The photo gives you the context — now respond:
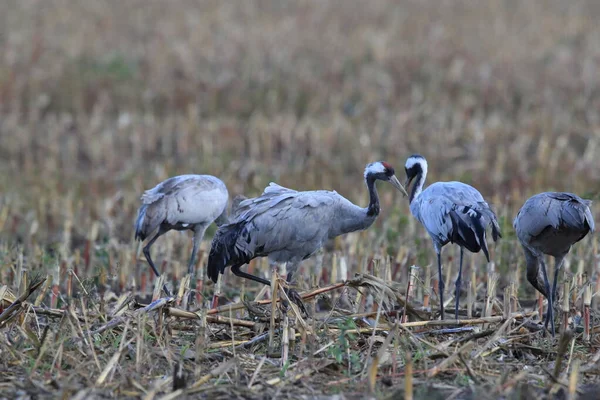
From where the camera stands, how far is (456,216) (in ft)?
20.4

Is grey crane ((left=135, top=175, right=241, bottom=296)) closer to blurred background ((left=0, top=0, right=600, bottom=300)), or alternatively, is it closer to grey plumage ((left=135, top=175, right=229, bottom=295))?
grey plumage ((left=135, top=175, right=229, bottom=295))

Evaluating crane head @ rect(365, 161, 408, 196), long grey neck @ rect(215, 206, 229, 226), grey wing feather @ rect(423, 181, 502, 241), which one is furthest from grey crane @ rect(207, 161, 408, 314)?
long grey neck @ rect(215, 206, 229, 226)

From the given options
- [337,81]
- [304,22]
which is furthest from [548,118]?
[304,22]

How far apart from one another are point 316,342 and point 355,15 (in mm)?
17146

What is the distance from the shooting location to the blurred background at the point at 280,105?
10453mm

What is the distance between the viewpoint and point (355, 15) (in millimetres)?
21812

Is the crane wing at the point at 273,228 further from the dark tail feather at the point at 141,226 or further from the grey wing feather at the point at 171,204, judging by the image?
the dark tail feather at the point at 141,226

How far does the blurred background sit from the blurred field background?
0.04 m

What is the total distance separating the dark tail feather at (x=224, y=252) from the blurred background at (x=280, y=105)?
4.13ft

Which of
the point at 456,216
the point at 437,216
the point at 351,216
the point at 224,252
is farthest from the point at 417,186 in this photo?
the point at 224,252

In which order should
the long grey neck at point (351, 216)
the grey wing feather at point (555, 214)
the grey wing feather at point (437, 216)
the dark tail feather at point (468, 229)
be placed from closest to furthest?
the grey wing feather at point (555, 214) < the dark tail feather at point (468, 229) < the grey wing feather at point (437, 216) < the long grey neck at point (351, 216)

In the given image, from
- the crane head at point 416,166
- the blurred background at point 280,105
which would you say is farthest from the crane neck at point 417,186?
the blurred background at point 280,105

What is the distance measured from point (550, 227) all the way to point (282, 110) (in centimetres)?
1051

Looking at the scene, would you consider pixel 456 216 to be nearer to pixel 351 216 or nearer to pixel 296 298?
pixel 351 216
